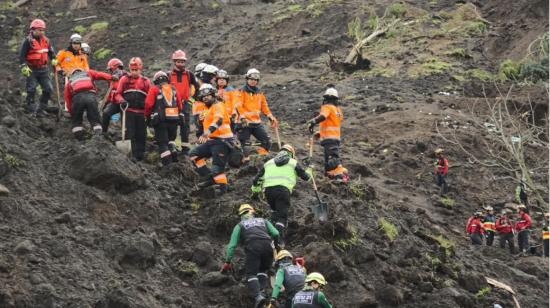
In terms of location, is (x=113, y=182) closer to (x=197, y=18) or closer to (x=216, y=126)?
(x=216, y=126)

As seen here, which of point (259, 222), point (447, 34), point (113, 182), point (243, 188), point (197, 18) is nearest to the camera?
point (259, 222)

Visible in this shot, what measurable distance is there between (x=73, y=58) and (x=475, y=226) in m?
9.32

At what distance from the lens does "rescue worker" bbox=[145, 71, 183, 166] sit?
1517 cm

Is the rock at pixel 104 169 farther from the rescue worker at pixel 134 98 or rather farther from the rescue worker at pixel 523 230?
the rescue worker at pixel 523 230

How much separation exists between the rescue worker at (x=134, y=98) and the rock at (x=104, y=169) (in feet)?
3.84

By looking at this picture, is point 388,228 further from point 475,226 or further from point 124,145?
point 124,145

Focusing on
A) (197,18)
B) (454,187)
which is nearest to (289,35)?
(197,18)

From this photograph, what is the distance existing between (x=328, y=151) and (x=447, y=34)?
18.4 m

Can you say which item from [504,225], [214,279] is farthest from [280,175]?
[504,225]

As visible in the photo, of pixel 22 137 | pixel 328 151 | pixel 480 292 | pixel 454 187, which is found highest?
pixel 22 137

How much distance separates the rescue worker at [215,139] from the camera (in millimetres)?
14523

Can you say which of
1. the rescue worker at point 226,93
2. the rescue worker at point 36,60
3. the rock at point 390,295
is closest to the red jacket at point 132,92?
the rescue worker at point 226,93

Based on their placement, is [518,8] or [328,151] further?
[518,8]

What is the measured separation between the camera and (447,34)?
3328 centimetres
